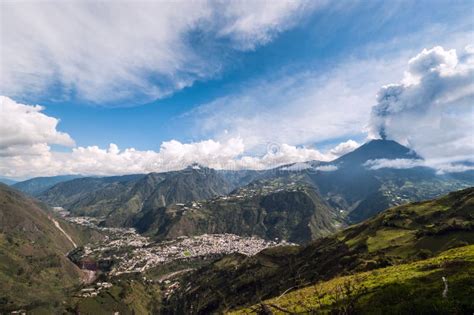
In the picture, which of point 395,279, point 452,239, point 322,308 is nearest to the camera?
point 322,308

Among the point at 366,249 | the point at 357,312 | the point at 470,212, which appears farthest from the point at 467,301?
the point at 470,212

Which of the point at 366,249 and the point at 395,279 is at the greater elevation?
the point at 395,279

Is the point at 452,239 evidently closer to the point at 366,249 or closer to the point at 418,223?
the point at 366,249

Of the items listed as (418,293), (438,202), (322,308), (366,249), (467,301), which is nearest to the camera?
(467,301)

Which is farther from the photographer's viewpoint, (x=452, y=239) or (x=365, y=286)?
(x=452, y=239)

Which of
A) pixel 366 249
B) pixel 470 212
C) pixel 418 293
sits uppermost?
pixel 418 293

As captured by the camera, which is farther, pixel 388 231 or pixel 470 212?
pixel 388 231

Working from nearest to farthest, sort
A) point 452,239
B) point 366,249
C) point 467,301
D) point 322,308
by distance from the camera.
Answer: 1. point 467,301
2. point 322,308
3. point 452,239
4. point 366,249

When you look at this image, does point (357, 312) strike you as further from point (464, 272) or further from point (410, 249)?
point (410, 249)

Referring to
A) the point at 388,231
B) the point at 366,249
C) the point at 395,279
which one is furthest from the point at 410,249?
the point at 395,279
